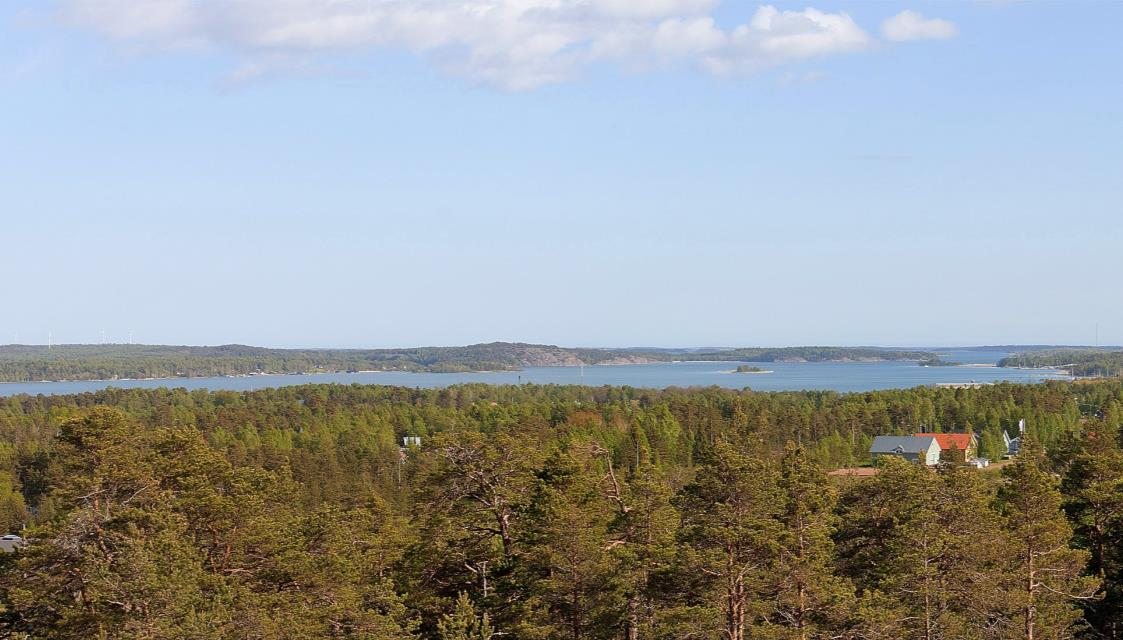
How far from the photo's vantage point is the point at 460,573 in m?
23.3

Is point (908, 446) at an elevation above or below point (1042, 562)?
below

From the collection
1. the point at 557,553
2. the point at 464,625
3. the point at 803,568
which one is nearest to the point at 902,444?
the point at 803,568

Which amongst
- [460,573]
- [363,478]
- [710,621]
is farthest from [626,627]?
[363,478]

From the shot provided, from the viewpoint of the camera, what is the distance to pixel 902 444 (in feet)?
254

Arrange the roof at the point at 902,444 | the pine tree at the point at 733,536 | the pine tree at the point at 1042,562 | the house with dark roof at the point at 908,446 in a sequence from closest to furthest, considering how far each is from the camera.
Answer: the pine tree at the point at 733,536
the pine tree at the point at 1042,562
the house with dark roof at the point at 908,446
the roof at the point at 902,444

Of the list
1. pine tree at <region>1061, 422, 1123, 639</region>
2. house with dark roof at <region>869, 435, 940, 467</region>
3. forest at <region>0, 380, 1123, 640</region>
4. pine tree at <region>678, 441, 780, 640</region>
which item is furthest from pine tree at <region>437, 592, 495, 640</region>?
house with dark roof at <region>869, 435, 940, 467</region>

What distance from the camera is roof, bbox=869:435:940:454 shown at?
7588 cm

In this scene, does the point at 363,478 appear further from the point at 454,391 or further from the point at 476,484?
the point at 454,391

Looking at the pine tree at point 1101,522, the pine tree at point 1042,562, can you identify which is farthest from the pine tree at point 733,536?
the pine tree at point 1101,522

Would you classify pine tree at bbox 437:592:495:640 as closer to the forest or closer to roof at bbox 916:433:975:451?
the forest

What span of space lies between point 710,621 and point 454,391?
12171 cm

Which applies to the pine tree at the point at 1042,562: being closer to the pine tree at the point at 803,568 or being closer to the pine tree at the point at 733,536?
the pine tree at the point at 803,568

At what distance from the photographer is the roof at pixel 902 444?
249 ft

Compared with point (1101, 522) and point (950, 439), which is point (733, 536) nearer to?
point (1101, 522)
